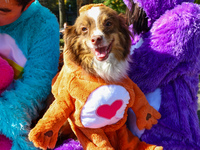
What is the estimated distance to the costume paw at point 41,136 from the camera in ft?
3.64

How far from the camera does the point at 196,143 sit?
1460mm

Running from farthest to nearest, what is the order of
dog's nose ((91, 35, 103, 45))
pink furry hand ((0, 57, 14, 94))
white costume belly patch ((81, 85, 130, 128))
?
pink furry hand ((0, 57, 14, 94)) < white costume belly patch ((81, 85, 130, 128)) < dog's nose ((91, 35, 103, 45))

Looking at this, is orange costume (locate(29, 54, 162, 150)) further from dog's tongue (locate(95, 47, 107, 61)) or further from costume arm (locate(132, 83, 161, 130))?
dog's tongue (locate(95, 47, 107, 61))

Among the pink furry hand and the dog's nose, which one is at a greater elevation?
the dog's nose

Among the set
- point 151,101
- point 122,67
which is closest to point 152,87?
point 151,101

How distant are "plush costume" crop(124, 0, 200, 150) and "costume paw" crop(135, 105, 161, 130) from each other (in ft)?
0.20

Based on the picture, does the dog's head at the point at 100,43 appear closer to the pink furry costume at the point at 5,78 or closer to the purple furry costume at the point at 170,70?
the purple furry costume at the point at 170,70

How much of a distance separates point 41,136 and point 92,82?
39 cm

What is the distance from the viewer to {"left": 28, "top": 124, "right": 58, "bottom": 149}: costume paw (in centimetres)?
111

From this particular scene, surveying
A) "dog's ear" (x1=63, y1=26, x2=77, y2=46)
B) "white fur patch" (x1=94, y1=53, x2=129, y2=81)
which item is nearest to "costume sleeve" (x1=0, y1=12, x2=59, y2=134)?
"dog's ear" (x1=63, y1=26, x2=77, y2=46)

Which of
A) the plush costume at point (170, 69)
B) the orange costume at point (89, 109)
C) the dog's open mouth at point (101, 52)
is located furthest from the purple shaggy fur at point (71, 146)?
the dog's open mouth at point (101, 52)

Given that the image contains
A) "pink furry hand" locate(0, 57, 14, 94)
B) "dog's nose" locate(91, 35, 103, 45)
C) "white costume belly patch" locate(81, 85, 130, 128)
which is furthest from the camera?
"pink furry hand" locate(0, 57, 14, 94)

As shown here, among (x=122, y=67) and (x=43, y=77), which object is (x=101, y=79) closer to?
(x=122, y=67)

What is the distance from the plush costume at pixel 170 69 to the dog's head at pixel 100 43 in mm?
247
